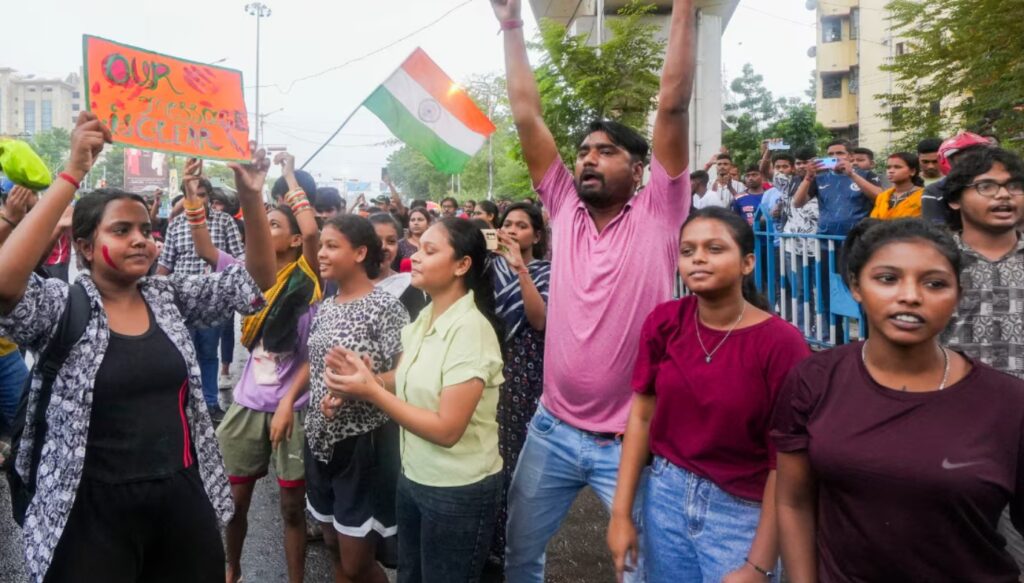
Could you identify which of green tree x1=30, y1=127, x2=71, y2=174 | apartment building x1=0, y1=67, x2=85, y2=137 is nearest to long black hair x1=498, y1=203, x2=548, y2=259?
green tree x1=30, y1=127, x2=71, y2=174

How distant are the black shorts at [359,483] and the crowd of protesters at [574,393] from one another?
0.01 metres

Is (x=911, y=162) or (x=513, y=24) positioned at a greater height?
(x=513, y=24)

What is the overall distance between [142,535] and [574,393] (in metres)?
1.47

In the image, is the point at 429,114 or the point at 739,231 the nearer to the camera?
the point at 739,231

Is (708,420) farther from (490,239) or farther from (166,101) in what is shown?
(166,101)

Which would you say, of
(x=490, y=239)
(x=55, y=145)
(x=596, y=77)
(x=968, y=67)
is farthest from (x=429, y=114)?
(x=55, y=145)

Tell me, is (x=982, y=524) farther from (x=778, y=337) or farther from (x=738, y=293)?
(x=738, y=293)

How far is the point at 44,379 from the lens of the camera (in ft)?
7.47

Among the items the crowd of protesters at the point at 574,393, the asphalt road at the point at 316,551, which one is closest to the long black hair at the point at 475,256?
the crowd of protesters at the point at 574,393

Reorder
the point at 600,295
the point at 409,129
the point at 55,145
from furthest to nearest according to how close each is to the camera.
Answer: the point at 55,145 → the point at 409,129 → the point at 600,295

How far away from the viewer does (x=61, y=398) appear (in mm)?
2244

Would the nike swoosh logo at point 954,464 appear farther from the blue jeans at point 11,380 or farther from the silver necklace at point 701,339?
the blue jeans at point 11,380

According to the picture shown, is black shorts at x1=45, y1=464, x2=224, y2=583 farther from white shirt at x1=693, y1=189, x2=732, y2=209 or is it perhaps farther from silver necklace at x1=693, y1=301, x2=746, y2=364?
white shirt at x1=693, y1=189, x2=732, y2=209

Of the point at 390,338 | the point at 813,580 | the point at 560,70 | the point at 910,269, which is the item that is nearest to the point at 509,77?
the point at 390,338
